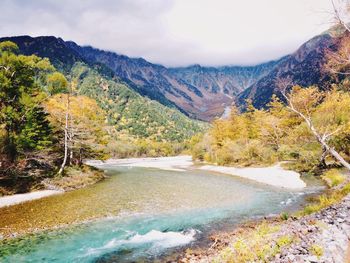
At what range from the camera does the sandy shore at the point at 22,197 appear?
98.8 ft

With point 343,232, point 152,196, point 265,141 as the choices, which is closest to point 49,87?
point 152,196

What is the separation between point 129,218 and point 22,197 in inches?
642

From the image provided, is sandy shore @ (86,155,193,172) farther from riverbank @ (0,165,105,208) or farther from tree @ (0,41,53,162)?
tree @ (0,41,53,162)

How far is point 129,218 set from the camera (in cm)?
2370

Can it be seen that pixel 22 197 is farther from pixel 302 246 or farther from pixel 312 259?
pixel 312 259

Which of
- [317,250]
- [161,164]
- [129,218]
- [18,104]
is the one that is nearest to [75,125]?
[18,104]

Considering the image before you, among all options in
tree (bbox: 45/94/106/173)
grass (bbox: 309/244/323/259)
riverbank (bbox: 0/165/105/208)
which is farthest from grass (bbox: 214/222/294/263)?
tree (bbox: 45/94/106/173)

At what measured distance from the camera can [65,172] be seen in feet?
145

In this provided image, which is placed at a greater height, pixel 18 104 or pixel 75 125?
pixel 18 104

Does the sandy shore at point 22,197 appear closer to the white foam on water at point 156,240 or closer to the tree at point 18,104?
the tree at point 18,104

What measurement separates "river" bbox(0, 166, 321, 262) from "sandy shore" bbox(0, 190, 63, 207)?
1763 mm

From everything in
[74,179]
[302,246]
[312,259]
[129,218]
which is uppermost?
[312,259]

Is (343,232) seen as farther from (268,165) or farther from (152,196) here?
(268,165)

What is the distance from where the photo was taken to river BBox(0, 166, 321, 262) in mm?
16359
